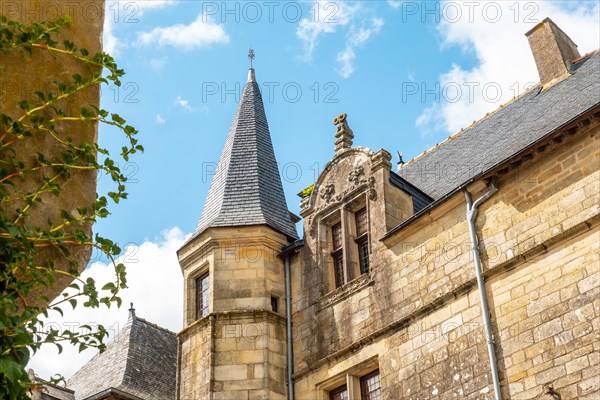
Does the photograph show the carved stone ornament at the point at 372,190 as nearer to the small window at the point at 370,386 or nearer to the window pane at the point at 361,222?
the window pane at the point at 361,222

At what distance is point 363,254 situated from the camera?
42.0ft

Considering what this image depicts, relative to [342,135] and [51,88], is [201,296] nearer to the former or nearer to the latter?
A: [342,135]

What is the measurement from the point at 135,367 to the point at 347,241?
194 inches

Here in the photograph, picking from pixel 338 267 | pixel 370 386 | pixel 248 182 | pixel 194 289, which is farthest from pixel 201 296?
pixel 370 386

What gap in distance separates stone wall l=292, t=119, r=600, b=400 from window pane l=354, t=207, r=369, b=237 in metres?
0.39

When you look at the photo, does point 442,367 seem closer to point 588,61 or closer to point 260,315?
point 260,315

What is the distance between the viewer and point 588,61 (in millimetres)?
14711

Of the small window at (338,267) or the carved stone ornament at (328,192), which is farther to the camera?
the carved stone ornament at (328,192)

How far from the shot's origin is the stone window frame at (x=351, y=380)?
11.6 meters

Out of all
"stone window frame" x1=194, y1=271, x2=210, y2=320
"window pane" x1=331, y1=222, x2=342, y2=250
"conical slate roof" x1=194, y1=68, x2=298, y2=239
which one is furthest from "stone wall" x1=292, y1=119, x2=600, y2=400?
"conical slate roof" x1=194, y1=68, x2=298, y2=239

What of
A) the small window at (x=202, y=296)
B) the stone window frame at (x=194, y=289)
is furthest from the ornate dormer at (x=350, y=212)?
the small window at (x=202, y=296)

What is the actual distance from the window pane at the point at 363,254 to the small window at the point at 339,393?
1660 mm

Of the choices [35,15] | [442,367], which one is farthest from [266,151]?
[35,15]

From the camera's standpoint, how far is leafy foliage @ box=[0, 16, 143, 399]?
353cm
